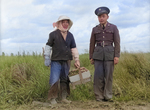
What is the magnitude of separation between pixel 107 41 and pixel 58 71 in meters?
1.41

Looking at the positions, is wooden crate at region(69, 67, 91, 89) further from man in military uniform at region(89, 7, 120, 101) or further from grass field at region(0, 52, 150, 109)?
grass field at region(0, 52, 150, 109)

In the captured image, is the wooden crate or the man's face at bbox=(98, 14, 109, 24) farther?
the man's face at bbox=(98, 14, 109, 24)

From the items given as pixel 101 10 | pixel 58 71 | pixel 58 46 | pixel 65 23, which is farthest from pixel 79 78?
pixel 101 10

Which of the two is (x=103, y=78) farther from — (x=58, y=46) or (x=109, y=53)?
(x=58, y=46)

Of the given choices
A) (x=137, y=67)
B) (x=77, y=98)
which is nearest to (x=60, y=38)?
(x=77, y=98)

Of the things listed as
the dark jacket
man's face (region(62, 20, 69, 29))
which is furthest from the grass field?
man's face (region(62, 20, 69, 29))

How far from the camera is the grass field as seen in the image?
191 inches

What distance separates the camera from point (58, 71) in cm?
451

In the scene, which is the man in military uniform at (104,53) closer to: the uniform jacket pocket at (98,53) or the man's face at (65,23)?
→ the uniform jacket pocket at (98,53)

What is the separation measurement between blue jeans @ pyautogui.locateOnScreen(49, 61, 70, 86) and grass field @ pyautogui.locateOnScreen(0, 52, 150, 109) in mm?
588

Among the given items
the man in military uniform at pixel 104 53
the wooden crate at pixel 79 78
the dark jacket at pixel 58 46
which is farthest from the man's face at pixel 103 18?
the wooden crate at pixel 79 78

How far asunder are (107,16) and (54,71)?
6.22 feet

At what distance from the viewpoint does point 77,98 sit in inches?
197

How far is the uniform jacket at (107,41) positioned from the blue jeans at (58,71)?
0.78m
